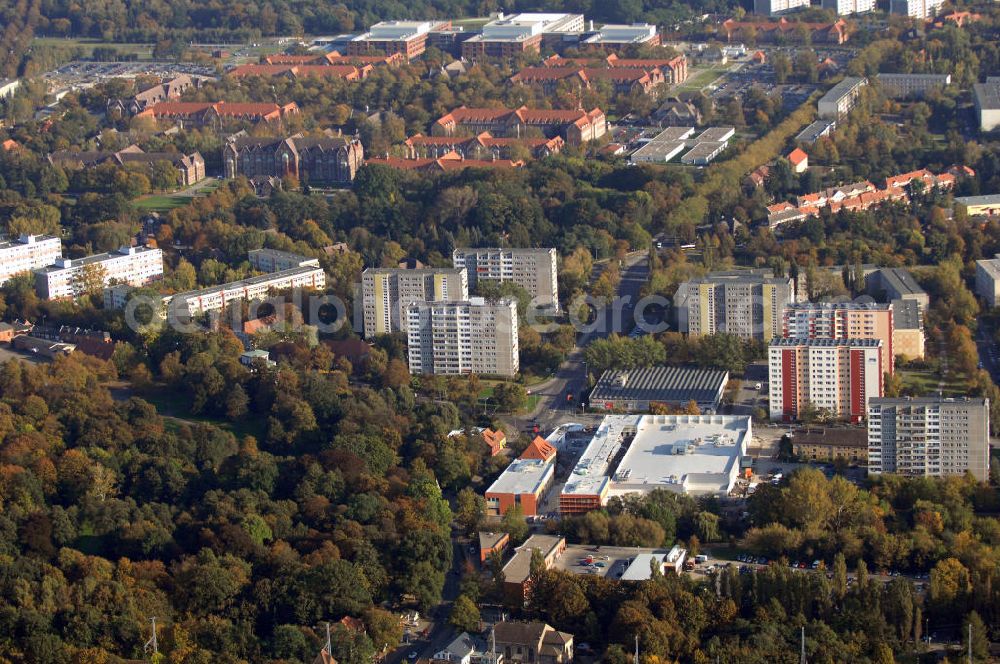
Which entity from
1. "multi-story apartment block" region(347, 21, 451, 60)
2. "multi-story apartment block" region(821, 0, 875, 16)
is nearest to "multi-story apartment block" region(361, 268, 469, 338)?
"multi-story apartment block" region(347, 21, 451, 60)

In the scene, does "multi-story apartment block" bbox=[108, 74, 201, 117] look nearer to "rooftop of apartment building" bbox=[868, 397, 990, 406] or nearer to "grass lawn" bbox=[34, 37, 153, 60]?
"grass lawn" bbox=[34, 37, 153, 60]

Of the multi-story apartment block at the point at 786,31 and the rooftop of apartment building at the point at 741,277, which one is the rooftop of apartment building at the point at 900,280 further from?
the multi-story apartment block at the point at 786,31

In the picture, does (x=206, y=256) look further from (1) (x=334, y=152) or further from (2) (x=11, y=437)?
(2) (x=11, y=437)

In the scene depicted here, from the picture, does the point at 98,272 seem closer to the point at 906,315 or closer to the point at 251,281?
the point at 251,281

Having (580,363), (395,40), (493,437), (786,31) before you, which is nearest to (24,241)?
(580,363)

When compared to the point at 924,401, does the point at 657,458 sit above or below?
below

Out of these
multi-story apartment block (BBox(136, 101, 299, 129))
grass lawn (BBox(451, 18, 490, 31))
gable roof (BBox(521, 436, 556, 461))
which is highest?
grass lawn (BBox(451, 18, 490, 31))
